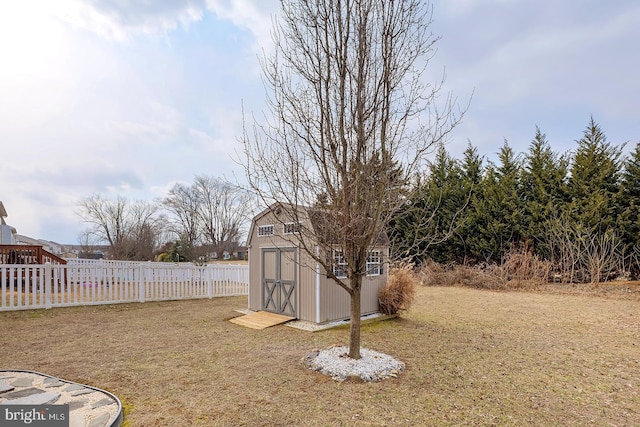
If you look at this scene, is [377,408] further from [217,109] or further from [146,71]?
[146,71]

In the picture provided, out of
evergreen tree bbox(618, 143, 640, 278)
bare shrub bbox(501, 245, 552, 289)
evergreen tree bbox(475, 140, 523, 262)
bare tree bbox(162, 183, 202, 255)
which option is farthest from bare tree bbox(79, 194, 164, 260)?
evergreen tree bbox(618, 143, 640, 278)

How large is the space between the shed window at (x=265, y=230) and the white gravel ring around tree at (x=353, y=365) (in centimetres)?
347

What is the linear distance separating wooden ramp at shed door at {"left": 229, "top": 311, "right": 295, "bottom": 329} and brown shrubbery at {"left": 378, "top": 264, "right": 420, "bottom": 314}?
210 cm

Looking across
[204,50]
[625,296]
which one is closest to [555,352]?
[625,296]

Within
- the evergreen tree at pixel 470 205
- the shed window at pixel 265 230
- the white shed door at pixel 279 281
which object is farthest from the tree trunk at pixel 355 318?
the evergreen tree at pixel 470 205

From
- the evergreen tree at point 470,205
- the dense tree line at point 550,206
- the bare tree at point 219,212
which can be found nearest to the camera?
the dense tree line at point 550,206

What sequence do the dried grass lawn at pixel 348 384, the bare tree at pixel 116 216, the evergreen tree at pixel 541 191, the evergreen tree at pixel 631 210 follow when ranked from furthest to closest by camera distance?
the bare tree at pixel 116 216 < the evergreen tree at pixel 541 191 < the evergreen tree at pixel 631 210 < the dried grass lawn at pixel 348 384

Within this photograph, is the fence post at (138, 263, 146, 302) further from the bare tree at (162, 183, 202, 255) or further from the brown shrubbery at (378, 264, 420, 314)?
the bare tree at (162, 183, 202, 255)

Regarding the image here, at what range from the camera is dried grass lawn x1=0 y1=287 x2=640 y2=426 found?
3129 mm

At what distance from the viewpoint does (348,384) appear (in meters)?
3.81

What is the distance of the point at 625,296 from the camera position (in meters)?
10.1

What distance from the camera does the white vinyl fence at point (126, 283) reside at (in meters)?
8.18

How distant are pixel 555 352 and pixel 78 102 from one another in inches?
428

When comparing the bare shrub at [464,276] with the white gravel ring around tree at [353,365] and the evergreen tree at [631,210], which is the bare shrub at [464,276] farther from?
the white gravel ring around tree at [353,365]
